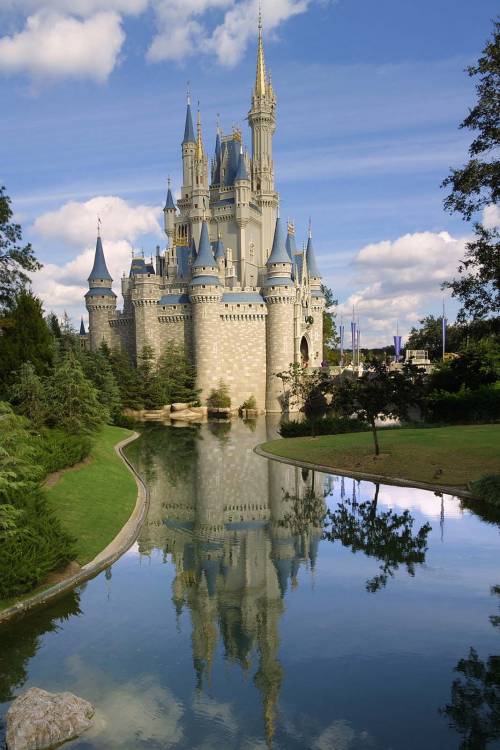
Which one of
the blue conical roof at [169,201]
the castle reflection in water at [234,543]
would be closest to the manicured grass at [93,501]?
the castle reflection in water at [234,543]

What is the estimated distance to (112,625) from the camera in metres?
9.91

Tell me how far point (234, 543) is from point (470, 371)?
84.6 ft

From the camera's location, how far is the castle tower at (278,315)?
52250 mm

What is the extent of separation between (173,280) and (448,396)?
107 ft

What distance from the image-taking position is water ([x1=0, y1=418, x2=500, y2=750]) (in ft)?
23.5

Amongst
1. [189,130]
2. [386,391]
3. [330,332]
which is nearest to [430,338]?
[330,332]

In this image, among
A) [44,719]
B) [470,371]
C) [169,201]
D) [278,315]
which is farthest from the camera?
[169,201]

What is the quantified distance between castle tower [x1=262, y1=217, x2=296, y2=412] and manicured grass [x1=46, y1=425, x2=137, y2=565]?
3127 centimetres

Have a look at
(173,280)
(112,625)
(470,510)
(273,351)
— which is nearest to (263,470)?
(470,510)

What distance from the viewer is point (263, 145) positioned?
61.3 m

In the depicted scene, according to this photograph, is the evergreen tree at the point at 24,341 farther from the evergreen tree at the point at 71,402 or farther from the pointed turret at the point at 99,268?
the pointed turret at the point at 99,268

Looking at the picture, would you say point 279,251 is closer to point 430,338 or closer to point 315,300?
point 315,300

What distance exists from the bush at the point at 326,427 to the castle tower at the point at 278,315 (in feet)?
65.8

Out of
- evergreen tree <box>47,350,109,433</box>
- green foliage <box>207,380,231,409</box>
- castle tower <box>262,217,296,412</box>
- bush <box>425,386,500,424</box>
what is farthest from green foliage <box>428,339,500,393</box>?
evergreen tree <box>47,350,109,433</box>
